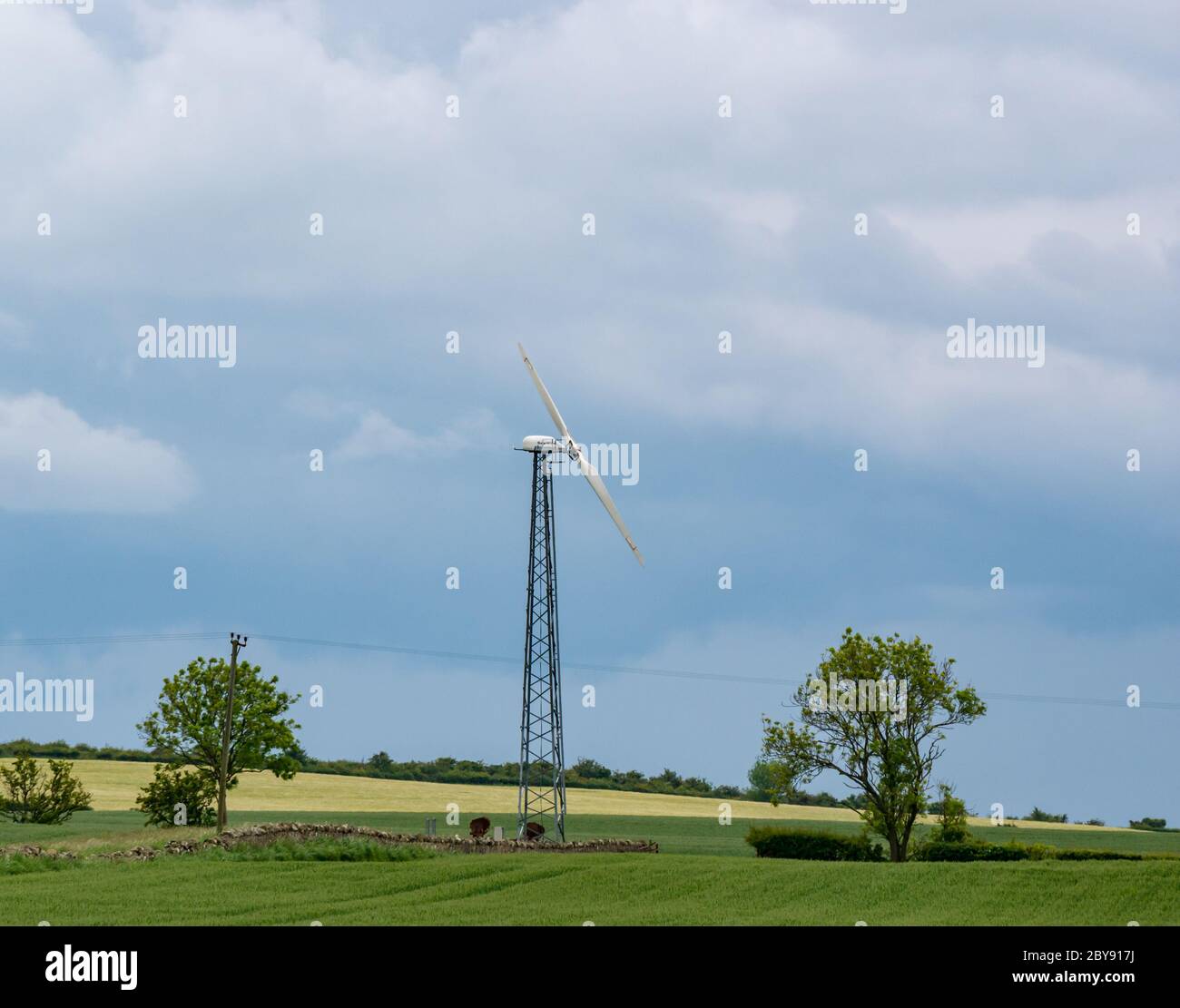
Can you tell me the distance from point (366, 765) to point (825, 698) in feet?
269

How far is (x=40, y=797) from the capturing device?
79938 mm

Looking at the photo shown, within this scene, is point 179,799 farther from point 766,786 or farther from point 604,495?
point 766,786

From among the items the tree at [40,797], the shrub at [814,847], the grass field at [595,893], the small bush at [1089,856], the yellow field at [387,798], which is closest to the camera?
the grass field at [595,893]

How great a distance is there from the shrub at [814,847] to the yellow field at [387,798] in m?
40.6

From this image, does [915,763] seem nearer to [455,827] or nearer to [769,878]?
[769,878]

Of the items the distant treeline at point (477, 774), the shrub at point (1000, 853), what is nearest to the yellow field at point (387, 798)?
the distant treeline at point (477, 774)

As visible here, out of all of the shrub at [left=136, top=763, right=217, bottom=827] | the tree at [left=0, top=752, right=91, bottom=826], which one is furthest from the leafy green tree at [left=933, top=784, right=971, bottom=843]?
the tree at [left=0, top=752, right=91, bottom=826]

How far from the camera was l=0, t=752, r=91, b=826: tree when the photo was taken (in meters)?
79.4

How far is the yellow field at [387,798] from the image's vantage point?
95.4 m

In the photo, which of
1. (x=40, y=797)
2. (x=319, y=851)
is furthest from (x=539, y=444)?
(x=40, y=797)

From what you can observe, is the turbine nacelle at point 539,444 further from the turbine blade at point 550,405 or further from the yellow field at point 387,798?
the yellow field at point 387,798
